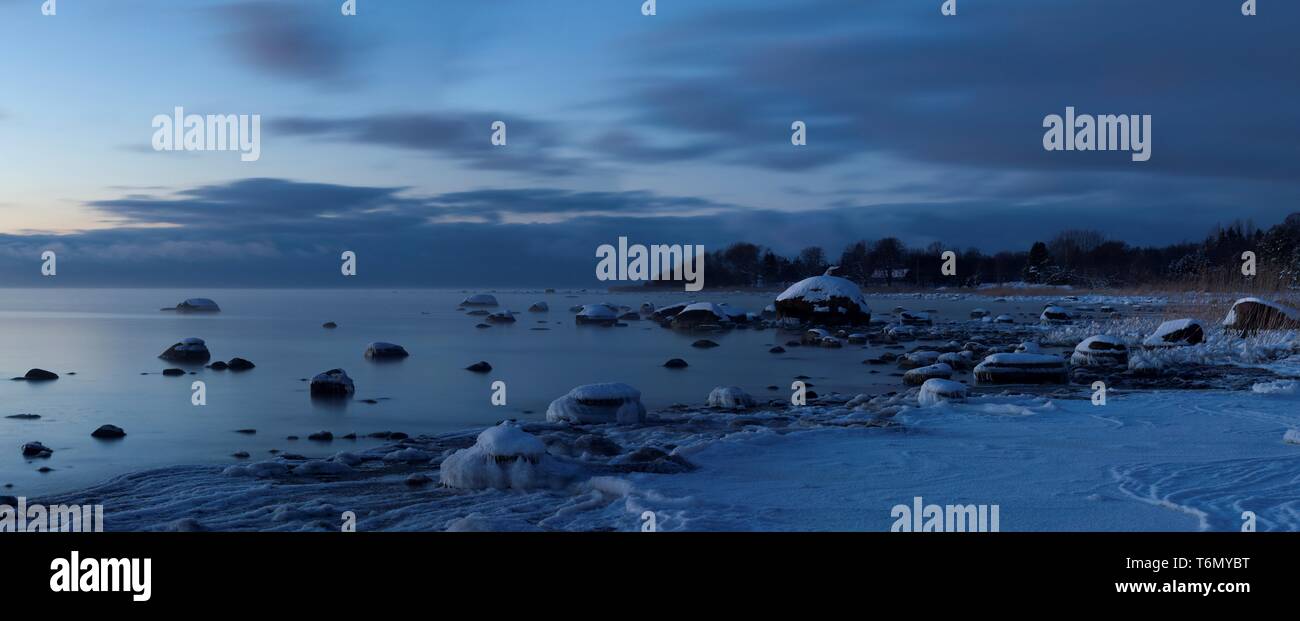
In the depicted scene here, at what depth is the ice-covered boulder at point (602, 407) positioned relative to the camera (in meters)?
12.9

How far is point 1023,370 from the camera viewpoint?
17953 millimetres

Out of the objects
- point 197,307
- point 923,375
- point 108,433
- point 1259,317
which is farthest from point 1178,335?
point 197,307

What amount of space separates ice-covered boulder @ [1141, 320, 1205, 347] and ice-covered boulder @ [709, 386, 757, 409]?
46.9ft

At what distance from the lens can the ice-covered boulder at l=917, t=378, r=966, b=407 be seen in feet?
47.4

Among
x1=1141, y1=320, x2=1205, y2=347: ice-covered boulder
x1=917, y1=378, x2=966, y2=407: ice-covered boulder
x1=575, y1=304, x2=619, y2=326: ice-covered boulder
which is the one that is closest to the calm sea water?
x1=917, y1=378, x2=966, y2=407: ice-covered boulder

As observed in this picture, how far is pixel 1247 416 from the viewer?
12453 mm

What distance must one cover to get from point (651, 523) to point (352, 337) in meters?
32.0

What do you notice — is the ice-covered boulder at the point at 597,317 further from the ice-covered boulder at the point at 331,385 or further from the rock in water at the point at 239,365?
the ice-covered boulder at the point at 331,385

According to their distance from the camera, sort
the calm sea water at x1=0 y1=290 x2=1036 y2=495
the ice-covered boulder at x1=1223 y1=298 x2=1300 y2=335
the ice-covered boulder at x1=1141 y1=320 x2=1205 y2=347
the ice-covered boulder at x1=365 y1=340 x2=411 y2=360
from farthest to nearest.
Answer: the ice-covered boulder at x1=365 y1=340 x2=411 y2=360 < the ice-covered boulder at x1=1223 y1=298 x2=1300 y2=335 < the ice-covered boulder at x1=1141 y1=320 x2=1205 y2=347 < the calm sea water at x1=0 y1=290 x2=1036 y2=495

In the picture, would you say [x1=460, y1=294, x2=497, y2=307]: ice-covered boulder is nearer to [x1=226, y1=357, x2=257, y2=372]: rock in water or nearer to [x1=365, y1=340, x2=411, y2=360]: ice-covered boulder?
[x1=365, y1=340, x2=411, y2=360]: ice-covered boulder
